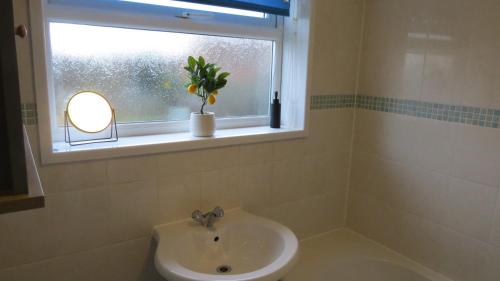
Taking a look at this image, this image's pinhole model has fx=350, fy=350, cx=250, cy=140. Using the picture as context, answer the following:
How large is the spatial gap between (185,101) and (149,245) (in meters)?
0.66

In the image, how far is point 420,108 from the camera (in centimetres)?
169

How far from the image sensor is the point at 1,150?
593 mm

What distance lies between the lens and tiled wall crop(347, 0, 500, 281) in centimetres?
146

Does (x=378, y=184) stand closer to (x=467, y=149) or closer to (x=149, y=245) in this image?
(x=467, y=149)

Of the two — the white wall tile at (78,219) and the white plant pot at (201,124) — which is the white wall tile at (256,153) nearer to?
the white plant pot at (201,124)

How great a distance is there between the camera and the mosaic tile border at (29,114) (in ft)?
3.75

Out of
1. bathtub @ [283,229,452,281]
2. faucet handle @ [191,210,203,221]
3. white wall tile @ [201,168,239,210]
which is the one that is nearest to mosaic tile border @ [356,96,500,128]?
bathtub @ [283,229,452,281]

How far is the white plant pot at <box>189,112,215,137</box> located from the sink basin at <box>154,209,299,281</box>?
38 centimetres

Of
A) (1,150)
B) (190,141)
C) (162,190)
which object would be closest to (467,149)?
(190,141)

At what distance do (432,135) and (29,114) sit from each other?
1.66 metres

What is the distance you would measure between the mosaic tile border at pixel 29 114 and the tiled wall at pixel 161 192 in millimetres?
20

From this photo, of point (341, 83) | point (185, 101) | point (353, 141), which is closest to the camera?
point (185, 101)

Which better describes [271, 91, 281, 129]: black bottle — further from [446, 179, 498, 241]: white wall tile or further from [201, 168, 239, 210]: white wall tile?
[446, 179, 498, 241]: white wall tile

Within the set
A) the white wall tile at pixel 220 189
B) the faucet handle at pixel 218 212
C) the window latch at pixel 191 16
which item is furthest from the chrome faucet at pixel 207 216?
the window latch at pixel 191 16
